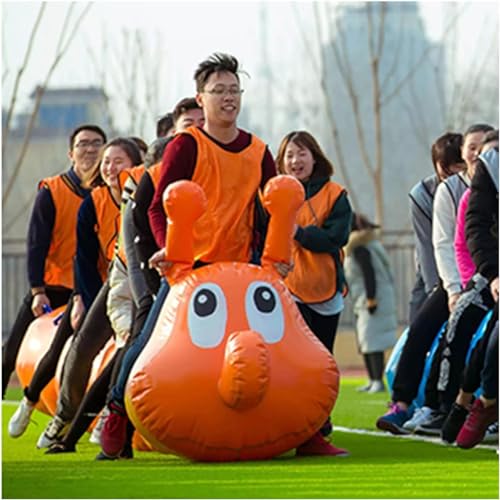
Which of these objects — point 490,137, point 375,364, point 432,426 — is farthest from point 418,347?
point 375,364

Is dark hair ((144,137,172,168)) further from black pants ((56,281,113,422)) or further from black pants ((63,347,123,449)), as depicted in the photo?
black pants ((63,347,123,449))

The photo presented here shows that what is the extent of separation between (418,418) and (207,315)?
2.62 metres

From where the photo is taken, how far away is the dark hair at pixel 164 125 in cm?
1104

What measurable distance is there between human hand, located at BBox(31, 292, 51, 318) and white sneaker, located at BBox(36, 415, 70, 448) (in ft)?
5.36

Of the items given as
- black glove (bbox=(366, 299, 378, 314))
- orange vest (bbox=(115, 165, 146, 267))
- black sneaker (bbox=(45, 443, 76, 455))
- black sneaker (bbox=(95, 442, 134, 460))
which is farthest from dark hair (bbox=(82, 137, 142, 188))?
black glove (bbox=(366, 299, 378, 314))

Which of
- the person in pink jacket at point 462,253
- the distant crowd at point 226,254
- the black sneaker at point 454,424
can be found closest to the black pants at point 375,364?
the distant crowd at point 226,254

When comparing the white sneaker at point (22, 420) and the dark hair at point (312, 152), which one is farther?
the white sneaker at point (22, 420)

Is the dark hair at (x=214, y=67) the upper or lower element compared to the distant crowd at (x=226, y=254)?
upper

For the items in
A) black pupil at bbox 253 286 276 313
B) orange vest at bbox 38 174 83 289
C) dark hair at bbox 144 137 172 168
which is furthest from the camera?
orange vest at bbox 38 174 83 289

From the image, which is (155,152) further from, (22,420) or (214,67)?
(22,420)

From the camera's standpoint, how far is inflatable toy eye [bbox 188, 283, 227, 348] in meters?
8.84

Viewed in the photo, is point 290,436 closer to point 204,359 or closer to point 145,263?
point 204,359

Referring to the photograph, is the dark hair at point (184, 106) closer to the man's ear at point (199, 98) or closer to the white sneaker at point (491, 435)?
A: the man's ear at point (199, 98)

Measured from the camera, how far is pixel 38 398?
37.7ft
